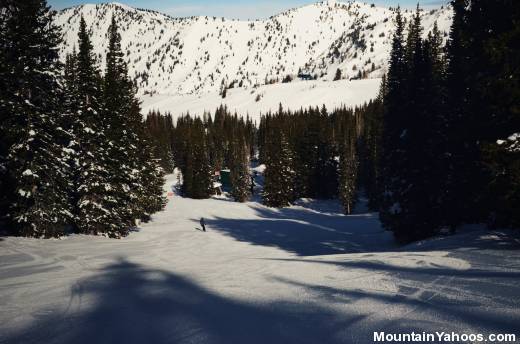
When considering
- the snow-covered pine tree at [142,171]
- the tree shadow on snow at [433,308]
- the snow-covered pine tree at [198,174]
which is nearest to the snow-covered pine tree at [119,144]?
the snow-covered pine tree at [142,171]

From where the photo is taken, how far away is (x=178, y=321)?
5.80 metres

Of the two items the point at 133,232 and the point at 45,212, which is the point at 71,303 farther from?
the point at 133,232

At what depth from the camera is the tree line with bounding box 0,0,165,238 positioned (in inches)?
762

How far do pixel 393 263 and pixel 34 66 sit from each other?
21542 mm

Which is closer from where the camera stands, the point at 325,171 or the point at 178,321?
the point at 178,321

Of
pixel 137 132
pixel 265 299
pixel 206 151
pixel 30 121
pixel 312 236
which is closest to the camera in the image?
pixel 265 299

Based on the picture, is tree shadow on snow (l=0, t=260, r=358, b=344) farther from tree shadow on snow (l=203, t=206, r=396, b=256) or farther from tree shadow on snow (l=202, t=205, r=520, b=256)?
tree shadow on snow (l=203, t=206, r=396, b=256)

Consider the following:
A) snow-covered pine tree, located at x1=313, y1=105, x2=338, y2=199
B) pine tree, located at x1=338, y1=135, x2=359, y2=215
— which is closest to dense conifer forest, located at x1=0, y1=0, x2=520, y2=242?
pine tree, located at x1=338, y1=135, x2=359, y2=215

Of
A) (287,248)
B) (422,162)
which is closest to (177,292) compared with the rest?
(287,248)

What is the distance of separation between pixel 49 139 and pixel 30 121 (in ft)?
4.38

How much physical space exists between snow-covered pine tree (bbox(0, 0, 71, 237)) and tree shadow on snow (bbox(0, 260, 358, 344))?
14556 mm

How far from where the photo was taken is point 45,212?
19.6 metres

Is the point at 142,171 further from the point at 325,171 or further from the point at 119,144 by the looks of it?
the point at 325,171

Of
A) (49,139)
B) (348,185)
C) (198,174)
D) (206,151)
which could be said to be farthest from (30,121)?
(206,151)
